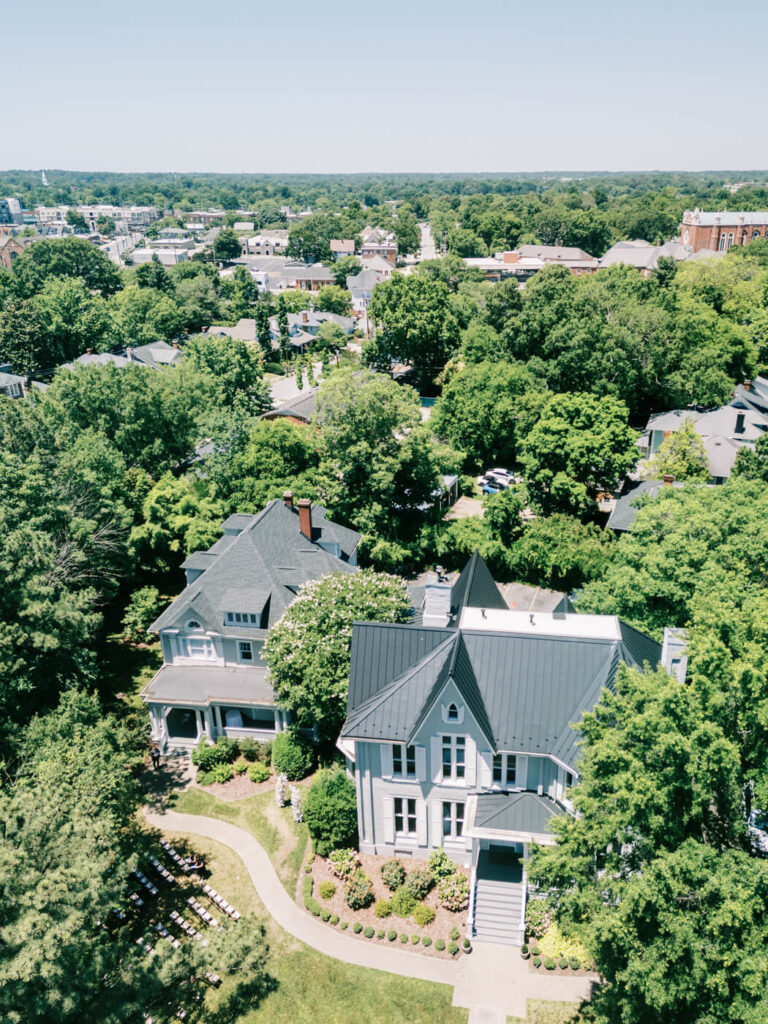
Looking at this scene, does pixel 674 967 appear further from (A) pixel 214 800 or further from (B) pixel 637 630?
(A) pixel 214 800

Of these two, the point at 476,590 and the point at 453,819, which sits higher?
the point at 476,590

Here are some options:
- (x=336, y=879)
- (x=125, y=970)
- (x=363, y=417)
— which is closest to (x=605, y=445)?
(x=363, y=417)

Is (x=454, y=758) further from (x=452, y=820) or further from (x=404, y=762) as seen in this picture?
(x=452, y=820)

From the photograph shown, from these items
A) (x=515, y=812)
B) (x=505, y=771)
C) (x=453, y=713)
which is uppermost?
(x=453, y=713)

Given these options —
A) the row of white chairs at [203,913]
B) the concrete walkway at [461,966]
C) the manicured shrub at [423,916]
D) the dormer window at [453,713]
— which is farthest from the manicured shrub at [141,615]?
the manicured shrub at [423,916]

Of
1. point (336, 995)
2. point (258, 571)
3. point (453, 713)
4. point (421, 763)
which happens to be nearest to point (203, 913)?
point (336, 995)

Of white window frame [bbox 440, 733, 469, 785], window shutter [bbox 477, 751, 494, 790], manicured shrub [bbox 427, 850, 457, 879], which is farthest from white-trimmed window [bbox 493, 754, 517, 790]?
manicured shrub [bbox 427, 850, 457, 879]
